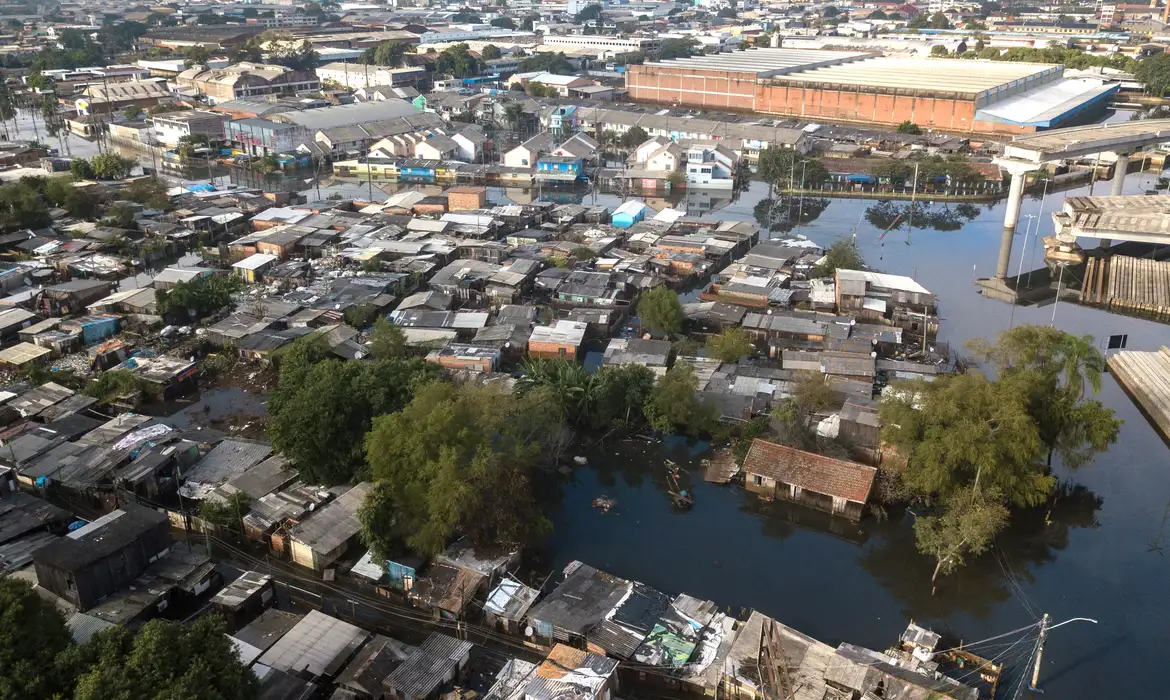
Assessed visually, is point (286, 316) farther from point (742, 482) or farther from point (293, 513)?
point (742, 482)

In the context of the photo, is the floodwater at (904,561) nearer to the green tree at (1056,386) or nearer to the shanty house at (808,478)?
the shanty house at (808,478)

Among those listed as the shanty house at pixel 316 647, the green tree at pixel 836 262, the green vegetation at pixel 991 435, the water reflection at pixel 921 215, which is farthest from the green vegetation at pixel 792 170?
the shanty house at pixel 316 647

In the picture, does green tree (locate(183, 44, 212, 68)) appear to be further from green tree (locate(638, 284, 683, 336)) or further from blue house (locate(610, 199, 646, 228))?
green tree (locate(638, 284, 683, 336))

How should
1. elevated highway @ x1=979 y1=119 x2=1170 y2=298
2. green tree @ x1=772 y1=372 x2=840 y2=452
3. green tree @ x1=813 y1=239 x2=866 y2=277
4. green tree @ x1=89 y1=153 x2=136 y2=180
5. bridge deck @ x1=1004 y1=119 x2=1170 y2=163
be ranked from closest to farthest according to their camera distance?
green tree @ x1=772 y1=372 x2=840 y2=452 < green tree @ x1=813 y1=239 x2=866 y2=277 < elevated highway @ x1=979 y1=119 x2=1170 y2=298 < bridge deck @ x1=1004 y1=119 x2=1170 y2=163 < green tree @ x1=89 y1=153 x2=136 y2=180

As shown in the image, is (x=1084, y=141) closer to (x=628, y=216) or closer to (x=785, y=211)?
(x=785, y=211)

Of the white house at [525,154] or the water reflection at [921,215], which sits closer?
the water reflection at [921,215]

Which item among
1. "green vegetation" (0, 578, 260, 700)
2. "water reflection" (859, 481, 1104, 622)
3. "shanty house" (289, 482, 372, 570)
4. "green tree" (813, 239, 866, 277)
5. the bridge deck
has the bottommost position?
"water reflection" (859, 481, 1104, 622)

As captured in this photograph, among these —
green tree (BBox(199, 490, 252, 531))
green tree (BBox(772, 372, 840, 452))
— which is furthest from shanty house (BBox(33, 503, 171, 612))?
green tree (BBox(772, 372, 840, 452))

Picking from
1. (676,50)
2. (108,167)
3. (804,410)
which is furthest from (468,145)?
(676,50)
